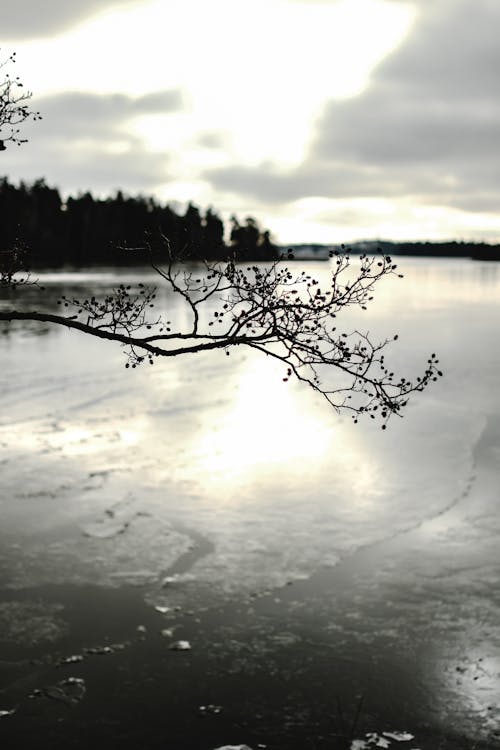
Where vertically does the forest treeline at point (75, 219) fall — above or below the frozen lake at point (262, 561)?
above

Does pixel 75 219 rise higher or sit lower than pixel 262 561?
higher

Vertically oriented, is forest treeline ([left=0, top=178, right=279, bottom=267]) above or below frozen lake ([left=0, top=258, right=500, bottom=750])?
above

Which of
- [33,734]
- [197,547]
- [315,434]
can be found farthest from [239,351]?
[33,734]

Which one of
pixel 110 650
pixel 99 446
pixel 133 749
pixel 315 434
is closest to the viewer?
pixel 133 749

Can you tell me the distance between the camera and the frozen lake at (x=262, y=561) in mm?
8820

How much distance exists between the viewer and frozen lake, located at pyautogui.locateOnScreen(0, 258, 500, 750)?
882cm

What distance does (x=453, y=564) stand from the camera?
1230 centimetres

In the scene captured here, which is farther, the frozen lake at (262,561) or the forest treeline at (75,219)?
the forest treeline at (75,219)

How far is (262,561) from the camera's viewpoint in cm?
1238

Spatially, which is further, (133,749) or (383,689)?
(383,689)

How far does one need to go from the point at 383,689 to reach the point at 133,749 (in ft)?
9.89

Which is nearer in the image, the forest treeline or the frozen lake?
the frozen lake

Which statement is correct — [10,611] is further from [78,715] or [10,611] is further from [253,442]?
[253,442]

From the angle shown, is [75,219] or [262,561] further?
[75,219]
